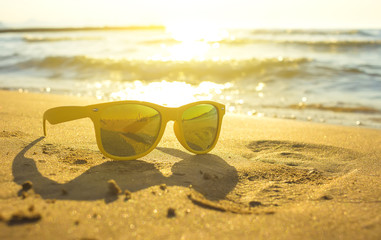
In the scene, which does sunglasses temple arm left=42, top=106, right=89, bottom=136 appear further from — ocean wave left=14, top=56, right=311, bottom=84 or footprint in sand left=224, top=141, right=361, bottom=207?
ocean wave left=14, top=56, right=311, bottom=84

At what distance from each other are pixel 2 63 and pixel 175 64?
5567 millimetres

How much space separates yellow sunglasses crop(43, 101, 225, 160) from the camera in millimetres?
2129

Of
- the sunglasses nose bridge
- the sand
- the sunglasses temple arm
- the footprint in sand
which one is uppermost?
the sunglasses temple arm

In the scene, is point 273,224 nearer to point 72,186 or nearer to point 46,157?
point 72,186

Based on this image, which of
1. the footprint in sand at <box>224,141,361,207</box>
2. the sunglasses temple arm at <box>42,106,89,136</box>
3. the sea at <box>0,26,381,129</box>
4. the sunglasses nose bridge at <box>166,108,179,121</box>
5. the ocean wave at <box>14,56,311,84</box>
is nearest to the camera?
the footprint in sand at <box>224,141,361,207</box>

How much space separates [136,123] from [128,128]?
6 centimetres

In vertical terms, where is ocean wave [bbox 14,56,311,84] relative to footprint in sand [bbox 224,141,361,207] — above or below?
above

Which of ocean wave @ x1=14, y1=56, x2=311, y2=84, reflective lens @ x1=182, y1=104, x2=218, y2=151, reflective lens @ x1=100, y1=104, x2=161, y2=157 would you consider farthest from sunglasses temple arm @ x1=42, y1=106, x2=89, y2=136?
ocean wave @ x1=14, y1=56, x2=311, y2=84

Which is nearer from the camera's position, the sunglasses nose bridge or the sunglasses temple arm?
the sunglasses temple arm

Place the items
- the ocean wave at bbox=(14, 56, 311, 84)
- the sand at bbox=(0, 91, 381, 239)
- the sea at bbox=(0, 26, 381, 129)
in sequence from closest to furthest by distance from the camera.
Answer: the sand at bbox=(0, 91, 381, 239)
the sea at bbox=(0, 26, 381, 129)
the ocean wave at bbox=(14, 56, 311, 84)

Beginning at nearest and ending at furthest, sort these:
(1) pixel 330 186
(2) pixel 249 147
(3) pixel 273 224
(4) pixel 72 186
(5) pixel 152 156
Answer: (3) pixel 273 224
(4) pixel 72 186
(1) pixel 330 186
(5) pixel 152 156
(2) pixel 249 147

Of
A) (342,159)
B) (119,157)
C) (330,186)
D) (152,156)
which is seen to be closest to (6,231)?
(119,157)

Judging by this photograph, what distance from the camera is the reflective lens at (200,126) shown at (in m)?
2.46

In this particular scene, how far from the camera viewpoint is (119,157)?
220 cm
